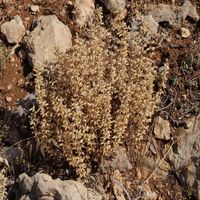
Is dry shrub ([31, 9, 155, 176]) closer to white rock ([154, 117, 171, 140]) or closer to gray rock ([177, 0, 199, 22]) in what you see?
white rock ([154, 117, 171, 140])

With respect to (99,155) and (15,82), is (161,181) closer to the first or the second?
(99,155)

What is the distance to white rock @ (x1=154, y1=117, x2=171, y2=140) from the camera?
7438 millimetres

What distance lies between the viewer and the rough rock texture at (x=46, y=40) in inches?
309

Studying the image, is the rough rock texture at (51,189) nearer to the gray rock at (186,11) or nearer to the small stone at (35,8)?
the small stone at (35,8)

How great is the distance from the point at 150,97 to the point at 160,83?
586mm

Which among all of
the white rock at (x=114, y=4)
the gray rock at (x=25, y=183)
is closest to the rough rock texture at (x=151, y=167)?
the gray rock at (x=25, y=183)

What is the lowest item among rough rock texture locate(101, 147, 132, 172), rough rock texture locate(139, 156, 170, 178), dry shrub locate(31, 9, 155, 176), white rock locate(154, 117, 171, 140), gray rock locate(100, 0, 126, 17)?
rough rock texture locate(139, 156, 170, 178)

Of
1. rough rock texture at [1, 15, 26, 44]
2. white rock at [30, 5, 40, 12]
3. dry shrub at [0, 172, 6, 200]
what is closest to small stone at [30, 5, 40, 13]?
white rock at [30, 5, 40, 12]

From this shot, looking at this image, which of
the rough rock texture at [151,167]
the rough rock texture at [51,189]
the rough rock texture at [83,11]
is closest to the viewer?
the rough rock texture at [51,189]

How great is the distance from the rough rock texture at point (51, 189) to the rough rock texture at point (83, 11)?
270 centimetres

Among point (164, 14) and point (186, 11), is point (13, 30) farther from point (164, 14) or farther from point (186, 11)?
point (186, 11)

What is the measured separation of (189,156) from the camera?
7.26m

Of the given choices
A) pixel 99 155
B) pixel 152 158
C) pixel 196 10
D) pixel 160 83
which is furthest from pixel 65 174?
pixel 196 10

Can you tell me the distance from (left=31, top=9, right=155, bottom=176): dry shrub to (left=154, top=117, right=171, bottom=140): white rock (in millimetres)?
264
